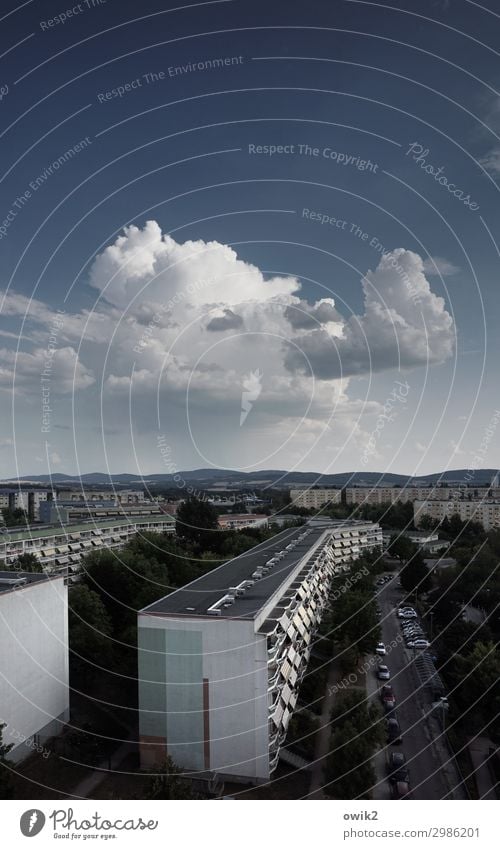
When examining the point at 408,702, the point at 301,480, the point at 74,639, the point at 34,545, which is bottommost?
the point at 408,702

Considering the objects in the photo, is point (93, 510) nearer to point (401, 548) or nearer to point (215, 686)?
point (401, 548)

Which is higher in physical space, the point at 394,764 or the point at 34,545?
the point at 34,545

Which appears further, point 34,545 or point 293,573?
point 34,545

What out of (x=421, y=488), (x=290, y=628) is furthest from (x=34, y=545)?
(x=421, y=488)

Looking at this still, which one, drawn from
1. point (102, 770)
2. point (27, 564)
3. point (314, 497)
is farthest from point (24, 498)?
point (102, 770)

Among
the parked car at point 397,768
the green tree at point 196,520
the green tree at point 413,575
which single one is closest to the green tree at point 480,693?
the parked car at point 397,768

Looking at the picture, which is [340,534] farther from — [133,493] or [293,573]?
[133,493]

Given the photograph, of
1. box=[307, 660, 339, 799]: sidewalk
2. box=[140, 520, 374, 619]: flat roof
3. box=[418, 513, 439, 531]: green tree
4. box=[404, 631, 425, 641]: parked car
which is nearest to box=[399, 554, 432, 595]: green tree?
box=[404, 631, 425, 641]: parked car

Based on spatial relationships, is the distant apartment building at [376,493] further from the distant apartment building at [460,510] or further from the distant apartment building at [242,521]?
the distant apartment building at [242,521]
